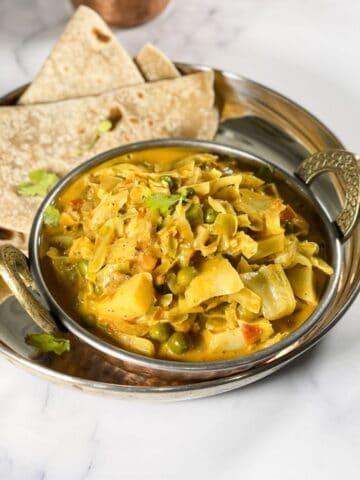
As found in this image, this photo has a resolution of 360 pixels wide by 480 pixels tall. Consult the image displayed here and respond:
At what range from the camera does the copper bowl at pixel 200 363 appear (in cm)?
296

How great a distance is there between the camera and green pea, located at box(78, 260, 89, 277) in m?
3.20

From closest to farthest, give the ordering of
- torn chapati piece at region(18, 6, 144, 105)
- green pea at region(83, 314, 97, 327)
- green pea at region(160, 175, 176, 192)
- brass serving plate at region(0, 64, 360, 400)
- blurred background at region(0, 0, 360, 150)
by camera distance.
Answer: brass serving plate at region(0, 64, 360, 400) → green pea at region(83, 314, 97, 327) → green pea at region(160, 175, 176, 192) → torn chapati piece at region(18, 6, 144, 105) → blurred background at region(0, 0, 360, 150)

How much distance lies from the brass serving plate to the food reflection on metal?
112 cm

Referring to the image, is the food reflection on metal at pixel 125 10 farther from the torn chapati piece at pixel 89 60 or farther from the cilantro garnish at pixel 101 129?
the cilantro garnish at pixel 101 129

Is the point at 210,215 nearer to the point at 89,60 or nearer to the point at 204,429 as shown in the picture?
the point at 204,429

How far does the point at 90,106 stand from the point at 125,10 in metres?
1.37

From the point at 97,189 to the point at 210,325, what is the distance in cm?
87

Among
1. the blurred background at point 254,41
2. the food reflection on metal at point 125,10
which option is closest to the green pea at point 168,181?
the blurred background at point 254,41

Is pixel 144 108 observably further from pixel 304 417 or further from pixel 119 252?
pixel 304 417

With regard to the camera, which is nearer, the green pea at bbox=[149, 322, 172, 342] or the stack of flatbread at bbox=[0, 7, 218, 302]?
the green pea at bbox=[149, 322, 172, 342]

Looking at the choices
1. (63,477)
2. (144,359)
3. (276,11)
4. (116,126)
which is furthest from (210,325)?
(276,11)

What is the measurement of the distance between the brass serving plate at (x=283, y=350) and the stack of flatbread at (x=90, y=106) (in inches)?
5.6

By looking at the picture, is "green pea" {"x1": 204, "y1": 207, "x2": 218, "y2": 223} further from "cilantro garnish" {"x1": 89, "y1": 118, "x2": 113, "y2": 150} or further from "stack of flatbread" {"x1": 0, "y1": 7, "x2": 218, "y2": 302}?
"cilantro garnish" {"x1": 89, "y1": 118, "x2": 113, "y2": 150}

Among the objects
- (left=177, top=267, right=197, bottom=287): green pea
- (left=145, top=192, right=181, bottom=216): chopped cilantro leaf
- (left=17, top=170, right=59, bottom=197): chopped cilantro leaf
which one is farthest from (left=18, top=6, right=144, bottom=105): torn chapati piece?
(left=177, top=267, right=197, bottom=287): green pea
